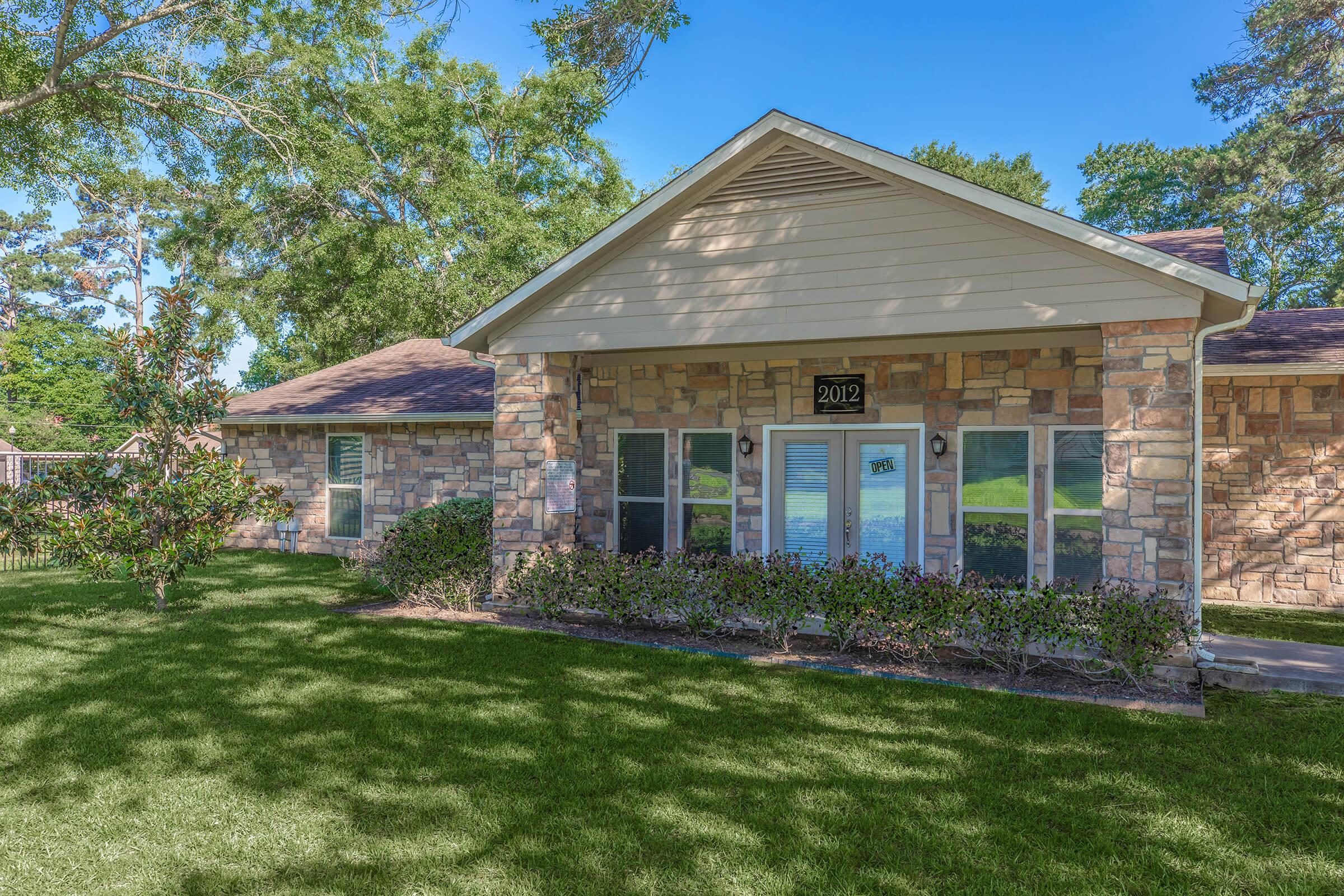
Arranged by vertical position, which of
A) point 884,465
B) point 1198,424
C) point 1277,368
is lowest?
point 884,465

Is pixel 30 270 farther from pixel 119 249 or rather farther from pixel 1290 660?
pixel 1290 660

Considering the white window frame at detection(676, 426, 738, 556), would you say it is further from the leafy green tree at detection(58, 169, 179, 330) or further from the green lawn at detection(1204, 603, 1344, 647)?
the leafy green tree at detection(58, 169, 179, 330)

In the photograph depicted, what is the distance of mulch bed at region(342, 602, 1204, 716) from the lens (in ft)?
18.8

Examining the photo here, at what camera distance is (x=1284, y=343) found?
9.71 m

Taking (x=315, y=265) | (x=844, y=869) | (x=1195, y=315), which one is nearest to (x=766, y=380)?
(x=1195, y=315)

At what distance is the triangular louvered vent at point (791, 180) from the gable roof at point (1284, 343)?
458cm

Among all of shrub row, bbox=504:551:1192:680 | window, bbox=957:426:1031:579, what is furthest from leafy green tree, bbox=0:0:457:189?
window, bbox=957:426:1031:579

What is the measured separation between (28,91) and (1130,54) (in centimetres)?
2751

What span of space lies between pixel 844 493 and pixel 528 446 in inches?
145

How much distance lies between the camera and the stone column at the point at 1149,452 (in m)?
6.06

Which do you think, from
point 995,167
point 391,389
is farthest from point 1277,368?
point 995,167

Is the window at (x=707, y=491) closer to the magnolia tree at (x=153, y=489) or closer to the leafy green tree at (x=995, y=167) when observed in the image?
the magnolia tree at (x=153, y=489)

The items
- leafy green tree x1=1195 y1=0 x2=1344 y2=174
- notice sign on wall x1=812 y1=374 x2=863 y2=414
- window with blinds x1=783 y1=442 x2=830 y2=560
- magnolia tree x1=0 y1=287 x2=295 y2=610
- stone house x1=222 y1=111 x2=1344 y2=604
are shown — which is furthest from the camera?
leafy green tree x1=1195 y1=0 x2=1344 y2=174

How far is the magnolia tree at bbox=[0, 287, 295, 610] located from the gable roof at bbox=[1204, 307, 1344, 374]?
11.1 metres
